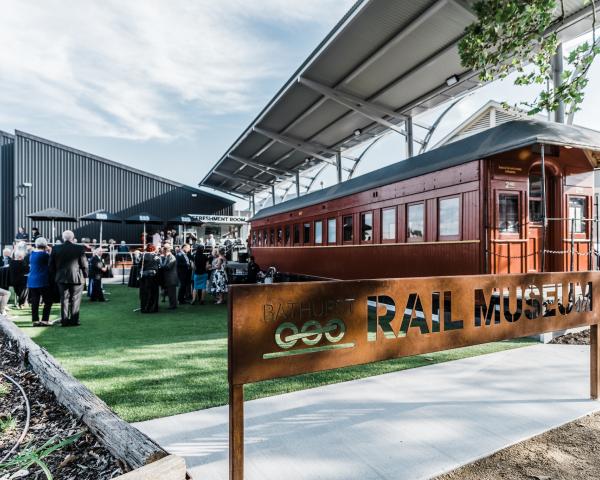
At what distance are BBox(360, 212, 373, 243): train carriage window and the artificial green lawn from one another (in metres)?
3.58

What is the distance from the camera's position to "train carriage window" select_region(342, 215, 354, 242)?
31.2ft

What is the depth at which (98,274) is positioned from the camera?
35.9 feet

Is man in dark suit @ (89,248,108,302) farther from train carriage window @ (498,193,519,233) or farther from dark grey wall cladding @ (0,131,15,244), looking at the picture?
dark grey wall cladding @ (0,131,15,244)

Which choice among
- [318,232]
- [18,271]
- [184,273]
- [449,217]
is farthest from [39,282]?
[449,217]

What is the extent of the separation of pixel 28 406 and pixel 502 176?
21.1ft

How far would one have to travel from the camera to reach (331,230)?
1050 cm

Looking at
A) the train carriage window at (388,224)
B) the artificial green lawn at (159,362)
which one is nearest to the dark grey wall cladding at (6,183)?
the artificial green lawn at (159,362)

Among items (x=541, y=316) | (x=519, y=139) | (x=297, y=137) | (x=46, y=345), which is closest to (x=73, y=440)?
(x=541, y=316)

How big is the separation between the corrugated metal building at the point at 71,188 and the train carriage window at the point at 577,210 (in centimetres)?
2326

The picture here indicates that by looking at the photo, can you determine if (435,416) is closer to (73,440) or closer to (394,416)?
(394,416)

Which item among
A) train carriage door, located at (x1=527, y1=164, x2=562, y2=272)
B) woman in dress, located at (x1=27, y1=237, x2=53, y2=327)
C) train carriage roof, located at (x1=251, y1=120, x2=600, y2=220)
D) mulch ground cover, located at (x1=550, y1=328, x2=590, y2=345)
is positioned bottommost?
mulch ground cover, located at (x1=550, y1=328, x2=590, y2=345)

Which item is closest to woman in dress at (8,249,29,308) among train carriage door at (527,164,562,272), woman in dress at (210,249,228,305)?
woman in dress at (210,249,228,305)

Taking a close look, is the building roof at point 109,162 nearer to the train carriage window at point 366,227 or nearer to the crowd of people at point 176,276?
the crowd of people at point 176,276

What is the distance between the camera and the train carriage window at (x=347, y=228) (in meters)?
9.52
